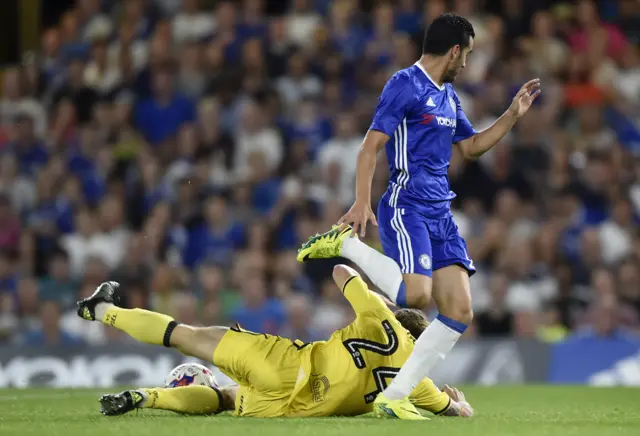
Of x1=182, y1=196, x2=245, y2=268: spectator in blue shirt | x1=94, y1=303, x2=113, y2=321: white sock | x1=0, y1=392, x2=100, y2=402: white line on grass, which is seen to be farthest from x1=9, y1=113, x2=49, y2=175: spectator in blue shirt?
x1=94, y1=303, x2=113, y2=321: white sock

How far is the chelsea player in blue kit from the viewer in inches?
290

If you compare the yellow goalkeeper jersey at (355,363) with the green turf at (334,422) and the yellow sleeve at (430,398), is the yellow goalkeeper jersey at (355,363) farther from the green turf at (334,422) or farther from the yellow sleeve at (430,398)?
the green turf at (334,422)

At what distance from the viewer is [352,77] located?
15438mm

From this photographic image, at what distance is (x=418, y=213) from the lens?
7.60 m

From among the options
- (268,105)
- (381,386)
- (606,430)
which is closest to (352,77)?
(268,105)

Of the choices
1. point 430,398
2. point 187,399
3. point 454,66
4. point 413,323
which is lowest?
point 430,398

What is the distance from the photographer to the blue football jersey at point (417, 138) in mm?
7562

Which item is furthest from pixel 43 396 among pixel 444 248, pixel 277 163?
pixel 277 163

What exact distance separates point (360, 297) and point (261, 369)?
0.75 meters

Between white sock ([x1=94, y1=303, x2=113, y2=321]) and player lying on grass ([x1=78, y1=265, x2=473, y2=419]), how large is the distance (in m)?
0.32

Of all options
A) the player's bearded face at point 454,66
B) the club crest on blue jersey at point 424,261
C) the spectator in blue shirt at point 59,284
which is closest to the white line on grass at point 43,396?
the spectator in blue shirt at point 59,284

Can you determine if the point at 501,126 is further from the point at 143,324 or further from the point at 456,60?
the point at 143,324

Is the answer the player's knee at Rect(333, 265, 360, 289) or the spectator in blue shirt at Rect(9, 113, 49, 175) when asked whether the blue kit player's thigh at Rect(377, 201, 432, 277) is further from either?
the spectator in blue shirt at Rect(9, 113, 49, 175)

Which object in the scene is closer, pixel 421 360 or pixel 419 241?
pixel 421 360
